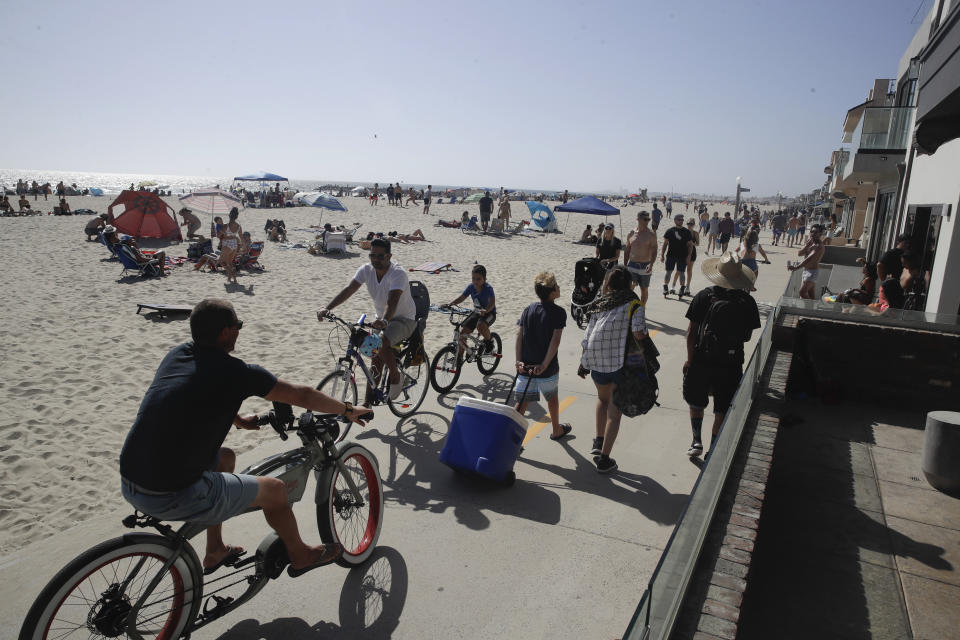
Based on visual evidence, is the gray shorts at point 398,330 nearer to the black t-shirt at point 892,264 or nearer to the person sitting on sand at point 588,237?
the black t-shirt at point 892,264

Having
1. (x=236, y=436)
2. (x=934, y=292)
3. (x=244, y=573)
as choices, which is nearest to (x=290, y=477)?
(x=244, y=573)

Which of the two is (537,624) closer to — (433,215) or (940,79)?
(940,79)

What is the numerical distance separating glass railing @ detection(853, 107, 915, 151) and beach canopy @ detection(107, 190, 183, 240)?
21.6 meters

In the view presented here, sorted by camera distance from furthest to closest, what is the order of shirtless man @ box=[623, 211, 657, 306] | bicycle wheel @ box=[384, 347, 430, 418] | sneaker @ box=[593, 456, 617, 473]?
1. shirtless man @ box=[623, 211, 657, 306]
2. bicycle wheel @ box=[384, 347, 430, 418]
3. sneaker @ box=[593, 456, 617, 473]

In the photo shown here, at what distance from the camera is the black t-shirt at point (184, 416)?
2541 mm

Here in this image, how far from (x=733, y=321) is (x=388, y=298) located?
3.14 m

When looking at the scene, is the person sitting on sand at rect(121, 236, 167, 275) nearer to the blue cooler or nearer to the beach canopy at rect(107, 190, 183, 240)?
the beach canopy at rect(107, 190, 183, 240)

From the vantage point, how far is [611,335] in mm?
4871

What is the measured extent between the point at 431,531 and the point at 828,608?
2475mm

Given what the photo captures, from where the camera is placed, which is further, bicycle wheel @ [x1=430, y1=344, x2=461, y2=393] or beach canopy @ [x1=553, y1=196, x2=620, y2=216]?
beach canopy @ [x1=553, y1=196, x2=620, y2=216]

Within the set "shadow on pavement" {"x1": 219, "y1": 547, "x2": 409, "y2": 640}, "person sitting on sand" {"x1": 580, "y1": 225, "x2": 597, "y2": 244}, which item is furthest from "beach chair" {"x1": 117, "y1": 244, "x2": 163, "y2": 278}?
"person sitting on sand" {"x1": 580, "y1": 225, "x2": 597, "y2": 244}

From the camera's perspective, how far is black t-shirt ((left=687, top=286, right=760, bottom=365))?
478 centimetres

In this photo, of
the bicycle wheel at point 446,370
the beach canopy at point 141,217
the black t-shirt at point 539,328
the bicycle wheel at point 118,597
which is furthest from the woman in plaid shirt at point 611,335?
the beach canopy at point 141,217

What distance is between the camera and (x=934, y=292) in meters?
8.93
